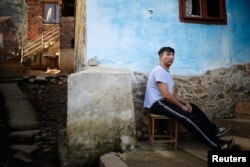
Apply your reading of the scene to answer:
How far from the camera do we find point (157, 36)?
5.69 meters

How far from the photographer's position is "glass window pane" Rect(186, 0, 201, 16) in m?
5.95

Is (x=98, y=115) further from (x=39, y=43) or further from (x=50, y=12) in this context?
(x=50, y=12)

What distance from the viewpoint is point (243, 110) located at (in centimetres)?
577

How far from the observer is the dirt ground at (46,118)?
5.99 m

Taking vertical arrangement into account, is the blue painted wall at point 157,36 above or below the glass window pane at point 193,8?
below

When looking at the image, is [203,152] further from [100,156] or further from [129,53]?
[129,53]

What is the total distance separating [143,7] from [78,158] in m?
2.94

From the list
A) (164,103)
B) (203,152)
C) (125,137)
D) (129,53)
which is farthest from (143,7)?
(203,152)

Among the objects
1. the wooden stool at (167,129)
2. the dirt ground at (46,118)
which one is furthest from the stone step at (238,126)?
the dirt ground at (46,118)

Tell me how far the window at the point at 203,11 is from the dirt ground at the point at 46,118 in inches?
150

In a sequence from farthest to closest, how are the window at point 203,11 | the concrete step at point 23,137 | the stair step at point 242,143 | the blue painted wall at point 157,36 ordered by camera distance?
the concrete step at point 23,137, the window at point 203,11, the blue painted wall at point 157,36, the stair step at point 242,143

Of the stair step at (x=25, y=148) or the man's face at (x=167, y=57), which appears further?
the stair step at (x=25, y=148)

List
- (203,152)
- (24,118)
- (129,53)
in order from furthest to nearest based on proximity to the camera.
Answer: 1. (24,118)
2. (129,53)
3. (203,152)

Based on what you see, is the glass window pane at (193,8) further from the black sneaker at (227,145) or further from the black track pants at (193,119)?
the black sneaker at (227,145)
